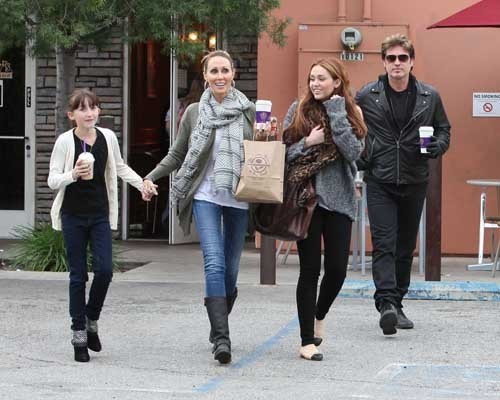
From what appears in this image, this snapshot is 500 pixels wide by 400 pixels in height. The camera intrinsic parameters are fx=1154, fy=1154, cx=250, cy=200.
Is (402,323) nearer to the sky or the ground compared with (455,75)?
nearer to the ground

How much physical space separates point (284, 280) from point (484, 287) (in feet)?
6.27

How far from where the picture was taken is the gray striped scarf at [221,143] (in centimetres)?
650

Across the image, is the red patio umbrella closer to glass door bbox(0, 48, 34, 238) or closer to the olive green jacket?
the olive green jacket

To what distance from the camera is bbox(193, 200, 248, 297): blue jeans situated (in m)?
6.49

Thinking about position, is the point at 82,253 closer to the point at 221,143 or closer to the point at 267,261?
the point at 221,143

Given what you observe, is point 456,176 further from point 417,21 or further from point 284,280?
point 284,280

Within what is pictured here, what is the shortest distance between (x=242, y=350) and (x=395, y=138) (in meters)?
1.68

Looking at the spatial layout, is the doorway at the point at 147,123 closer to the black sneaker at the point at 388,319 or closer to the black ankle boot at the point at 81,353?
the black sneaker at the point at 388,319

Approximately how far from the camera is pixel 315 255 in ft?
21.5

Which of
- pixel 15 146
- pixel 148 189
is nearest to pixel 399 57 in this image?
pixel 148 189

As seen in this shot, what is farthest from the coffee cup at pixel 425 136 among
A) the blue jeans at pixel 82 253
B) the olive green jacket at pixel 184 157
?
the blue jeans at pixel 82 253

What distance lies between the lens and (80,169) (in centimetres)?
644

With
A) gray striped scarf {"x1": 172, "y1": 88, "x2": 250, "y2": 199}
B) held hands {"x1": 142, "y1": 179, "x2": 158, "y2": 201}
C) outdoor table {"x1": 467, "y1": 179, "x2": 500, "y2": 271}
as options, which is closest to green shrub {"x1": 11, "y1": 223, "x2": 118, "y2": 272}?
outdoor table {"x1": 467, "y1": 179, "x2": 500, "y2": 271}

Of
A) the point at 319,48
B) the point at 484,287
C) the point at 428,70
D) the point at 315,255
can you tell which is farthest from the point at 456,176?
the point at 315,255
